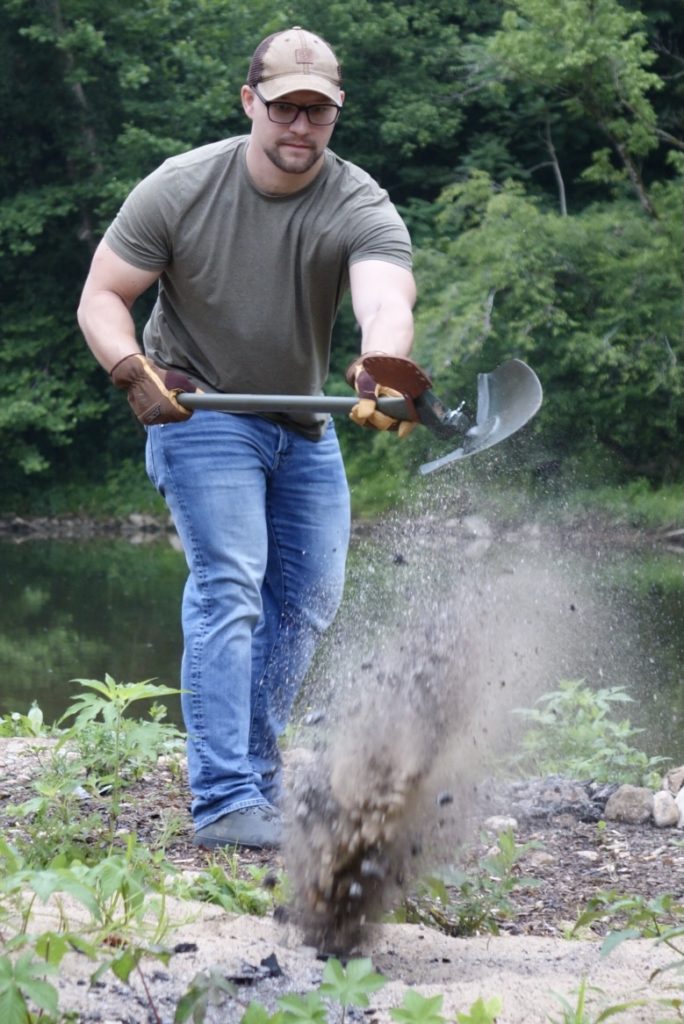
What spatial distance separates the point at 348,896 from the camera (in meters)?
2.39

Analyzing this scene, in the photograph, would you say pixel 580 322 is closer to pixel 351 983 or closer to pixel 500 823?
pixel 500 823

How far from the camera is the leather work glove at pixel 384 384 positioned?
279 cm

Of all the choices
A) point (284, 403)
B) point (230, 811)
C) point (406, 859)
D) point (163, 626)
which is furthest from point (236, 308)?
point (163, 626)

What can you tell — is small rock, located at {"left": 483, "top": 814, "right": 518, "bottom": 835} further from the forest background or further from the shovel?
the forest background

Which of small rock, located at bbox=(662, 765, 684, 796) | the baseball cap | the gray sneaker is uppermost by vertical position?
the baseball cap

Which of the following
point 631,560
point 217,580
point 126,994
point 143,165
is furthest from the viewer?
point 143,165

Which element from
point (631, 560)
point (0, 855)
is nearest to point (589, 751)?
point (0, 855)

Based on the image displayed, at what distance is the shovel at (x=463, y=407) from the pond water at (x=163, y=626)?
0.32 m

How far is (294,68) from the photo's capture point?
129 inches

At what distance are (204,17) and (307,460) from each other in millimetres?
22023

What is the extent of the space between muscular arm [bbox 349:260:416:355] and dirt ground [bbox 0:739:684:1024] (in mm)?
1067

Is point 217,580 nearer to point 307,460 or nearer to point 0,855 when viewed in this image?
point 307,460

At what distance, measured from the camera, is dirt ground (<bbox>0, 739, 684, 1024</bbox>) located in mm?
2094

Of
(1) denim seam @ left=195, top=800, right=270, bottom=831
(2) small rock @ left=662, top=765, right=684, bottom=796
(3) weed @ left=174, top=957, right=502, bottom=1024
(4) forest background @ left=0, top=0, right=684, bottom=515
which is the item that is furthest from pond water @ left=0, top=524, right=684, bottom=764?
(4) forest background @ left=0, top=0, right=684, bottom=515
